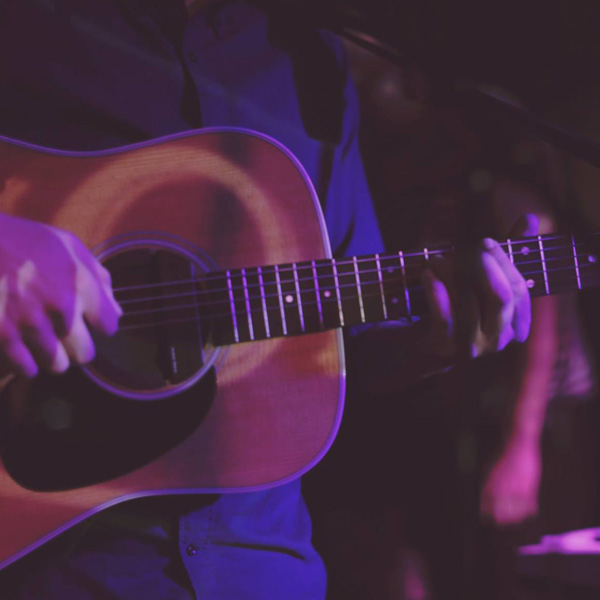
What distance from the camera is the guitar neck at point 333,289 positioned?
0.69 metres

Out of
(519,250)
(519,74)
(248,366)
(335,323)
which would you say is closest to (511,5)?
(519,74)

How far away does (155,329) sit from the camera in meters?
0.69

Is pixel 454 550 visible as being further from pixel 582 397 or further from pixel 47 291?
pixel 47 291

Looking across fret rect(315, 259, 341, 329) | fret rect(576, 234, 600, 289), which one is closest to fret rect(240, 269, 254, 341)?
fret rect(315, 259, 341, 329)

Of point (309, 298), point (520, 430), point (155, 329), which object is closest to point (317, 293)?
point (309, 298)

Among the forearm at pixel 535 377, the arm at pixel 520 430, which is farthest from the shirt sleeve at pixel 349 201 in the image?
the forearm at pixel 535 377

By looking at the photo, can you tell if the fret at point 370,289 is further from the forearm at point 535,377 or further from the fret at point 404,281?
the forearm at point 535,377

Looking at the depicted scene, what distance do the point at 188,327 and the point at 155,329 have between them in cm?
5

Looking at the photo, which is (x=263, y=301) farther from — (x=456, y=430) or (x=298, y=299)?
(x=456, y=430)

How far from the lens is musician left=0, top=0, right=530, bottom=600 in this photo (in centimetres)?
73

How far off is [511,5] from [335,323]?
2.84ft

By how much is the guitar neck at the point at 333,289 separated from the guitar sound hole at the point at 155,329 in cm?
3

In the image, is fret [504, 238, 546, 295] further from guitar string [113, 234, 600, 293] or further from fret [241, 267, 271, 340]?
fret [241, 267, 271, 340]

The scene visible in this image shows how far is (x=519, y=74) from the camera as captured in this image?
3.60 feet
